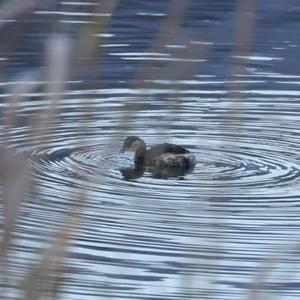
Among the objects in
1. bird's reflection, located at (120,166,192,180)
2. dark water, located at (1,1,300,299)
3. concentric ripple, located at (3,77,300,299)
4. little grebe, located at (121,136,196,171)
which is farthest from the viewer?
bird's reflection, located at (120,166,192,180)

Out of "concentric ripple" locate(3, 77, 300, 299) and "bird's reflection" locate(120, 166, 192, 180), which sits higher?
"concentric ripple" locate(3, 77, 300, 299)

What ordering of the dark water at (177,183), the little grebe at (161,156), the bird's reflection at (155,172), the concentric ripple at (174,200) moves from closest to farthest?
the dark water at (177,183), the concentric ripple at (174,200), the little grebe at (161,156), the bird's reflection at (155,172)

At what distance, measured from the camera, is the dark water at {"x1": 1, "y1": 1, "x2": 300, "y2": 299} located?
4055mm

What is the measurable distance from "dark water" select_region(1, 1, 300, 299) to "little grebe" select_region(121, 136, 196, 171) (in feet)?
0.26

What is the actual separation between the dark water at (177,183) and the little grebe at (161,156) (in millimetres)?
79

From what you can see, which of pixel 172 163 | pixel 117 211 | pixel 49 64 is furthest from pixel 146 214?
pixel 49 64

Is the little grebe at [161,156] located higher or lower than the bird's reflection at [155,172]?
higher

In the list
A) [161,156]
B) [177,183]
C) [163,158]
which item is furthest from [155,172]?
[177,183]

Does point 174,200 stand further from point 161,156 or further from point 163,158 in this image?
point 163,158

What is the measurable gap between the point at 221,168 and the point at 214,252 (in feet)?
13.9

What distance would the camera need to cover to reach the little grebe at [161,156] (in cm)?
788

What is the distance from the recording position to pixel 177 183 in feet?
25.7

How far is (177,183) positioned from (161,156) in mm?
217

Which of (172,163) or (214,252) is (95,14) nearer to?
(214,252)
